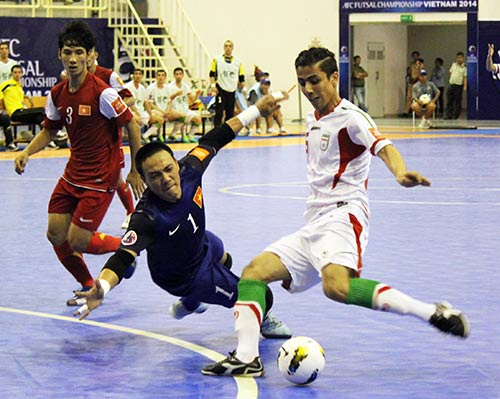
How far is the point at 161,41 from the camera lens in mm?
34094

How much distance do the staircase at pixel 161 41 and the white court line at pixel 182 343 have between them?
22773 millimetres

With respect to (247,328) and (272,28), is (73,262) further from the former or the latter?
(272,28)

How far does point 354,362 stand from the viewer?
6551 mm

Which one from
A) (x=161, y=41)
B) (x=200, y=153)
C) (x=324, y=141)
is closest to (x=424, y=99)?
(x=161, y=41)

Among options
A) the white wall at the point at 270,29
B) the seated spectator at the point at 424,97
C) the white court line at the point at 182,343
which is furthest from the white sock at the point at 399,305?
the white wall at the point at 270,29

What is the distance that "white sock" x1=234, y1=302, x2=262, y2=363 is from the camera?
6.19 meters

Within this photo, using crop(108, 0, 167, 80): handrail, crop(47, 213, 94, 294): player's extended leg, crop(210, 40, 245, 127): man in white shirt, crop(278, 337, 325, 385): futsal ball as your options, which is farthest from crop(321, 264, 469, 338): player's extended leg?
crop(108, 0, 167, 80): handrail

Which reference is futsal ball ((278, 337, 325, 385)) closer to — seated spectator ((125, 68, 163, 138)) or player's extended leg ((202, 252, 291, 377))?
player's extended leg ((202, 252, 291, 377))

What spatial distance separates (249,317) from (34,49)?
24481mm

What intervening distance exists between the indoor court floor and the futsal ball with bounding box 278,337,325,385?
0.08 m

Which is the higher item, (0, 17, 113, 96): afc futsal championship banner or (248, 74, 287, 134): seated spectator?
(0, 17, 113, 96): afc futsal championship banner

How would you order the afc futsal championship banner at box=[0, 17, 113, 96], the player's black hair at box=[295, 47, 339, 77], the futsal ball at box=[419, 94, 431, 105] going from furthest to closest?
the futsal ball at box=[419, 94, 431, 105]
the afc futsal championship banner at box=[0, 17, 113, 96]
the player's black hair at box=[295, 47, 339, 77]

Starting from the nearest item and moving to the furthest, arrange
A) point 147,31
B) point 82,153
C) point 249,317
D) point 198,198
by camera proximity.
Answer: point 249,317 < point 198,198 < point 82,153 < point 147,31

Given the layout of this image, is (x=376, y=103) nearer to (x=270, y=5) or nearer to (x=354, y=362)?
(x=270, y=5)
